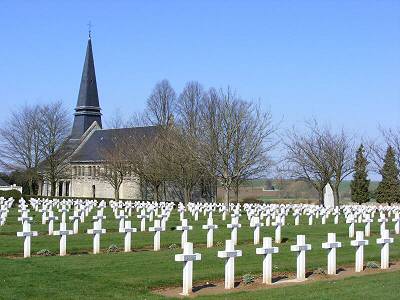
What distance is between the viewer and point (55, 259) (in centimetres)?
1420

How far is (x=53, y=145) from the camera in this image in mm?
64812

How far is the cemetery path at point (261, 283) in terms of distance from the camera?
10656 mm

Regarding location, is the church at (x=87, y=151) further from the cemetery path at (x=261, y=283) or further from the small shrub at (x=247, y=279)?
the small shrub at (x=247, y=279)

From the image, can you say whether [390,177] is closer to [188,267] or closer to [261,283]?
[261,283]

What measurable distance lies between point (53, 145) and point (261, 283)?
5571cm

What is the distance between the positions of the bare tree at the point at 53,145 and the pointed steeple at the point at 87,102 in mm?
11187

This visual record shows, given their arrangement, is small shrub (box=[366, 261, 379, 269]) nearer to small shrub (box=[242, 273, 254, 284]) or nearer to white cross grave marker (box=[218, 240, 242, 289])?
small shrub (box=[242, 273, 254, 284])

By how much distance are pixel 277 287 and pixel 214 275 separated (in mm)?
1556

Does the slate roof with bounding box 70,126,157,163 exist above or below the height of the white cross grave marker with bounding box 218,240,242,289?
above

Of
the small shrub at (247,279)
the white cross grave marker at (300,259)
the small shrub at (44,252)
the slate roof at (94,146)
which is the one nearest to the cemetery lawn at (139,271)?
the small shrub at (44,252)

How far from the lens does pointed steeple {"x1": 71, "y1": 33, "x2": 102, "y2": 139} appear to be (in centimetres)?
7769

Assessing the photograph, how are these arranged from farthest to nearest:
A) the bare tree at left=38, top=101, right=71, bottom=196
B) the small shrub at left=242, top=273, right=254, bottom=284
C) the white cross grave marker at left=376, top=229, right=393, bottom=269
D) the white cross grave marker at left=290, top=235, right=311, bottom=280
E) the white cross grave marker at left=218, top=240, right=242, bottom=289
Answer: the bare tree at left=38, top=101, right=71, bottom=196 < the white cross grave marker at left=376, top=229, right=393, bottom=269 < the white cross grave marker at left=290, top=235, right=311, bottom=280 < the small shrub at left=242, top=273, right=254, bottom=284 < the white cross grave marker at left=218, top=240, right=242, bottom=289

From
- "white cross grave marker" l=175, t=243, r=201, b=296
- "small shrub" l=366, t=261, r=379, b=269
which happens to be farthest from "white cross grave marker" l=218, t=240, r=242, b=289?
"small shrub" l=366, t=261, r=379, b=269

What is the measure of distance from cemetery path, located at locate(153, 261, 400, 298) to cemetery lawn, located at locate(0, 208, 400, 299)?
27 cm
